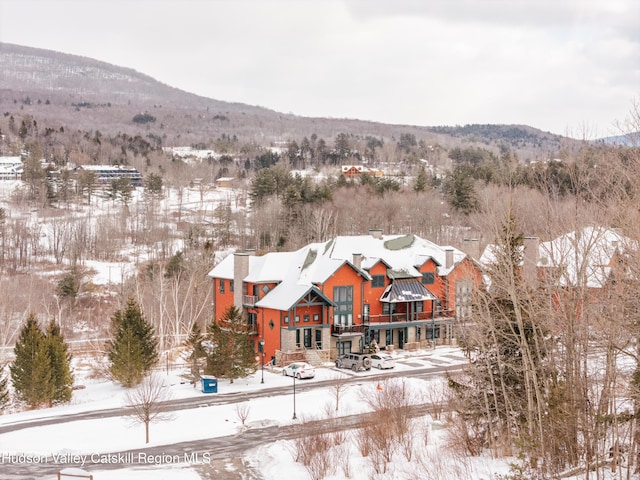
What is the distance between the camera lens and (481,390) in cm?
2414

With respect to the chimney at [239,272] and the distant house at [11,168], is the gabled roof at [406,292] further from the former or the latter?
the distant house at [11,168]

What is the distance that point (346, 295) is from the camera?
48781 millimetres

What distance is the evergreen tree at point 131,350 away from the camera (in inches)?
1540

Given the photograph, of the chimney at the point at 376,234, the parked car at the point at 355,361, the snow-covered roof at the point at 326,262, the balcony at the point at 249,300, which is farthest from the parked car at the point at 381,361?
the chimney at the point at 376,234

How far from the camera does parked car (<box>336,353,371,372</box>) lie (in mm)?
43531

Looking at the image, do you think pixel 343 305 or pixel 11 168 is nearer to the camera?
pixel 343 305

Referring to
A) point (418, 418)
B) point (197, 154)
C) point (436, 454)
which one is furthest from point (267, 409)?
point (197, 154)

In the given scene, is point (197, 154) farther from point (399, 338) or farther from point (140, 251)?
point (399, 338)

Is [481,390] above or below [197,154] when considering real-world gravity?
below

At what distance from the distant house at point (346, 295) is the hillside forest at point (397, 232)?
162 inches

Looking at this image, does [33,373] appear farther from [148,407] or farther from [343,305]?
[343,305]

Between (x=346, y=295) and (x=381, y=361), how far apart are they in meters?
6.45

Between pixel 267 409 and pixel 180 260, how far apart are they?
4030 centimetres

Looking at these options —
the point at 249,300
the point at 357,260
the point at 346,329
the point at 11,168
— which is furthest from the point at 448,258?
the point at 11,168
